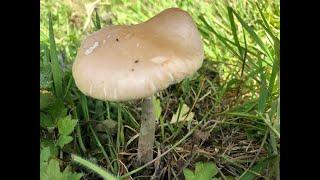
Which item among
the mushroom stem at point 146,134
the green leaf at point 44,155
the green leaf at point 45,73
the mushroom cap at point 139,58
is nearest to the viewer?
the mushroom cap at point 139,58

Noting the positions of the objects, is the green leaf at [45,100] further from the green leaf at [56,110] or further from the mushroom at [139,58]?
the mushroom at [139,58]

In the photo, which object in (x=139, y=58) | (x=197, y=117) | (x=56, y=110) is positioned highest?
(x=139, y=58)

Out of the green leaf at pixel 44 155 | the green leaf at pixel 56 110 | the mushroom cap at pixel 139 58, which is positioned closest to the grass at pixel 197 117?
the green leaf at pixel 56 110

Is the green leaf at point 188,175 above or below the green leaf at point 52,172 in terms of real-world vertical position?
below

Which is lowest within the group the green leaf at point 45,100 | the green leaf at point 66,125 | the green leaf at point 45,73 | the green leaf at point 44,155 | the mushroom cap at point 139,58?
the green leaf at point 44,155

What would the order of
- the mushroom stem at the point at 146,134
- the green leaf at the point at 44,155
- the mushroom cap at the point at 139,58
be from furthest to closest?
the mushroom stem at the point at 146,134, the green leaf at the point at 44,155, the mushroom cap at the point at 139,58

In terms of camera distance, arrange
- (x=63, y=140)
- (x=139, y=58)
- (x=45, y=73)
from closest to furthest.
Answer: (x=139, y=58)
(x=63, y=140)
(x=45, y=73)

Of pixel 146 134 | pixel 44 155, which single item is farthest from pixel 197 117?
pixel 44 155

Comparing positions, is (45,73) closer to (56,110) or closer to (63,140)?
(56,110)
